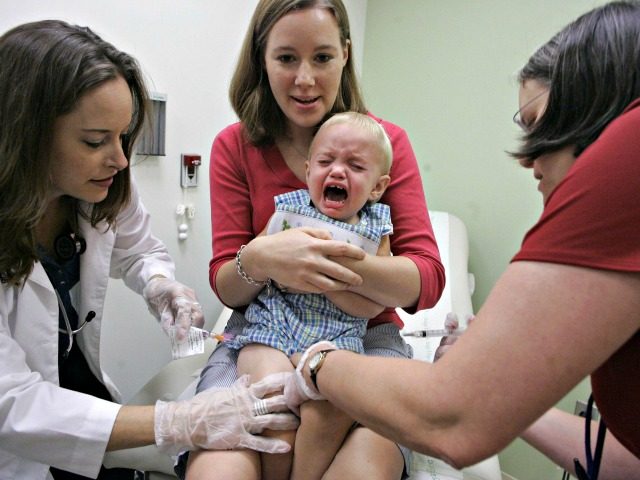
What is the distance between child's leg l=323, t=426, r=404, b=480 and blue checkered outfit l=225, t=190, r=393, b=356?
21 cm

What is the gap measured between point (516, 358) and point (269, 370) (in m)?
0.62

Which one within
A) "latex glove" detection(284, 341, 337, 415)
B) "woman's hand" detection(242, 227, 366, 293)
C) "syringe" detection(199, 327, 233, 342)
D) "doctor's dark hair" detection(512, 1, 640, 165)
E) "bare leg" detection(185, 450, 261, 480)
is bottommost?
"bare leg" detection(185, 450, 261, 480)

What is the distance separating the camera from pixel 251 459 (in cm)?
99

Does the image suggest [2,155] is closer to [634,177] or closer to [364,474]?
[364,474]

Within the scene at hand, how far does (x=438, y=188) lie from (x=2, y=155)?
2035 mm

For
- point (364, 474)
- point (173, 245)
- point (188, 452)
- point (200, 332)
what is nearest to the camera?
point (364, 474)

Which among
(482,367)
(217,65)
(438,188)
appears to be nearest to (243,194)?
(482,367)

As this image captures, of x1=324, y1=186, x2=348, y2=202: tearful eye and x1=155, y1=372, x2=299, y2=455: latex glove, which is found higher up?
x1=324, y1=186, x2=348, y2=202: tearful eye

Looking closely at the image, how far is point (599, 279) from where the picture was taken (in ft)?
1.96

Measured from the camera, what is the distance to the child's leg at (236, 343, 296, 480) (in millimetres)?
1015

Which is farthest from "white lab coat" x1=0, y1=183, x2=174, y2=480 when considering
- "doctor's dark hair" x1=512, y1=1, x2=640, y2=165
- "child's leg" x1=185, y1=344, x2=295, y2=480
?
"doctor's dark hair" x1=512, y1=1, x2=640, y2=165

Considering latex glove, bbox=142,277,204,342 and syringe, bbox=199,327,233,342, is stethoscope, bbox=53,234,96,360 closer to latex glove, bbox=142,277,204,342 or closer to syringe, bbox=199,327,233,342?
latex glove, bbox=142,277,204,342

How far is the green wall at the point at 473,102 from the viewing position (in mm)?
2186

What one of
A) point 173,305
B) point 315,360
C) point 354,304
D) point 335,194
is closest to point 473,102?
point 335,194
